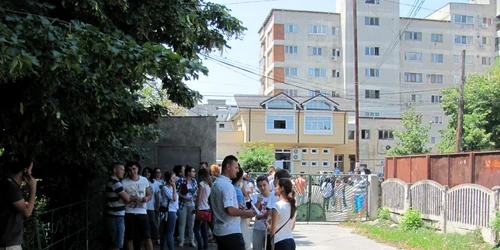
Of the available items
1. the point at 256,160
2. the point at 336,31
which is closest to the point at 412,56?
the point at 336,31

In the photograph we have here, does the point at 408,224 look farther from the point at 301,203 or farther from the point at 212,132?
the point at 212,132

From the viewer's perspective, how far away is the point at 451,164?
43.5 feet

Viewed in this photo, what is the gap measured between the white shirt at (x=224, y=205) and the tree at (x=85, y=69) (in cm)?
139

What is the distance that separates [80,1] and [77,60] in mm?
1858

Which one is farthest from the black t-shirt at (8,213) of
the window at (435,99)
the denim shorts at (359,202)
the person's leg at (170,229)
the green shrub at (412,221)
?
the window at (435,99)

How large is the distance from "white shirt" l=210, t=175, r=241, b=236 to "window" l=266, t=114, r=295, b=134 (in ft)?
133

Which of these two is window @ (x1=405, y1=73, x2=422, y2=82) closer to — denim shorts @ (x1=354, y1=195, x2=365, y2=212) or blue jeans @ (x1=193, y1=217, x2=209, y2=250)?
denim shorts @ (x1=354, y1=195, x2=365, y2=212)

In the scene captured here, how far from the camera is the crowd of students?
5.89m

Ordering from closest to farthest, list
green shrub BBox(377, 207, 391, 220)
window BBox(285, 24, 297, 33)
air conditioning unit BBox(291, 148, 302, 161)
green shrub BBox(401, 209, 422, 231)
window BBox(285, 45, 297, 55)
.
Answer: green shrub BBox(401, 209, 422, 231)
green shrub BBox(377, 207, 391, 220)
air conditioning unit BBox(291, 148, 302, 161)
window BBox(285, 24, 297, 33)
window BBox(285, 45, 297, 55)

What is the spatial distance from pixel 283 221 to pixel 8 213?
3.00m

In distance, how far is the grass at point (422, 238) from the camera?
10.5 m

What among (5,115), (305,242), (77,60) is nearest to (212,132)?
(305,242)

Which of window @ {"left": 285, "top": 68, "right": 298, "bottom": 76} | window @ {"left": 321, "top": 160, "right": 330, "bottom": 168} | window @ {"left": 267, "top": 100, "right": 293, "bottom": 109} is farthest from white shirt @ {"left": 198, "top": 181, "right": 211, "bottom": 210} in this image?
window @ {"left": 285, "top": 68, "right": 298, "bottom": 76}

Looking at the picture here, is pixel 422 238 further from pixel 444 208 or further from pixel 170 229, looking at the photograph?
pixel 170 229
